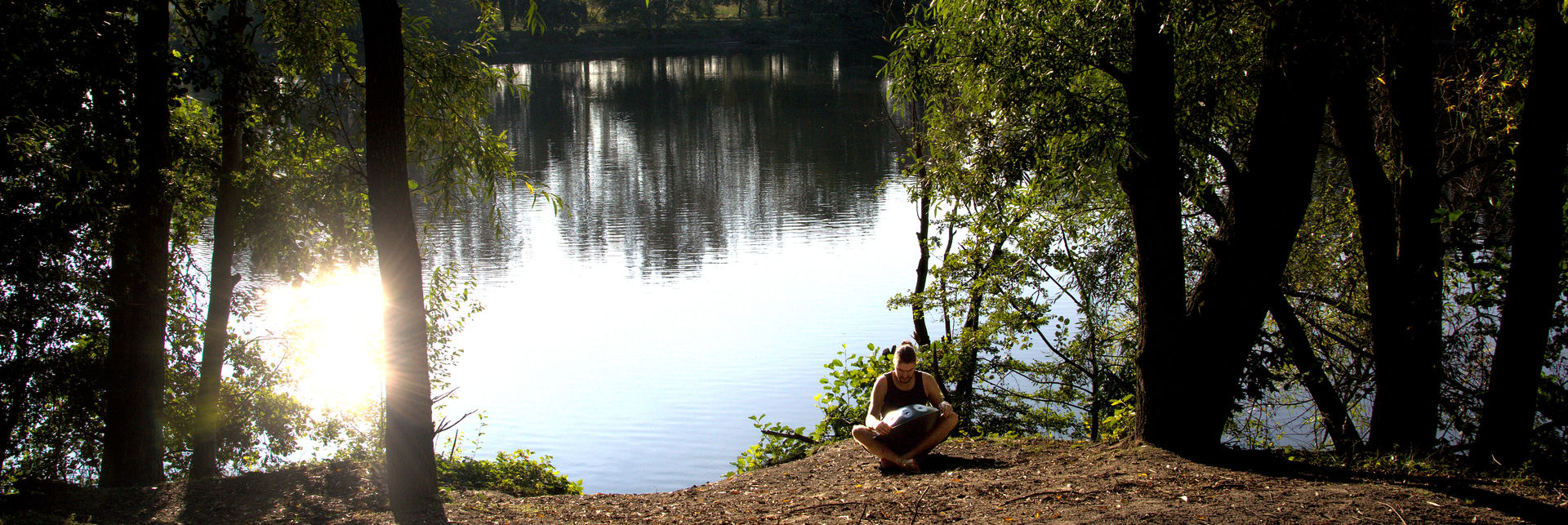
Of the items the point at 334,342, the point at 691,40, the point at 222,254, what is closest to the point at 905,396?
the point at 222,254

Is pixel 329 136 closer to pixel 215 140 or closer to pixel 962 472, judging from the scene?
pixel 215 140

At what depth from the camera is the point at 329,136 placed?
864 centimetres

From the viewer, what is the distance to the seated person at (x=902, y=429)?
6.41 m

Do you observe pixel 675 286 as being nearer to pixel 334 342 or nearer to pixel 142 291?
pixel 334 342

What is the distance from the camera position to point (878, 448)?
6.46 meters

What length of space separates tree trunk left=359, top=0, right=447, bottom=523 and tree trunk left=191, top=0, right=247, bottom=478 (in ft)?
12.9

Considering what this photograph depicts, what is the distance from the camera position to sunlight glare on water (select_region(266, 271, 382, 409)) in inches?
490

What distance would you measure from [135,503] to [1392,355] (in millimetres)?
8212

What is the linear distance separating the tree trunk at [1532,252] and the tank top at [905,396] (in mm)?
3168

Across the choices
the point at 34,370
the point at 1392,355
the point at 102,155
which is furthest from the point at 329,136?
the point at 1392,355

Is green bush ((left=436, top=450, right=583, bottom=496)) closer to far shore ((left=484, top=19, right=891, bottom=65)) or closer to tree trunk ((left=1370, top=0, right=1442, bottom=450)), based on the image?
tree trunk ((left=1370, top=0, right=1442, bottom=450))

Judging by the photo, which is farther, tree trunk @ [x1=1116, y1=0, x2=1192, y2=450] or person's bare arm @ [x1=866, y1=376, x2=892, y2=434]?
person's bare arm @ [x1=866, y1=376, x2=892, y2=434]

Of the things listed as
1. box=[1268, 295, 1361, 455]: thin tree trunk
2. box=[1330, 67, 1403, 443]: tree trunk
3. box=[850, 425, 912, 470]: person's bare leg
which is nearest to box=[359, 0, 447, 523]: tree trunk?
box=[850, 425, 912, 470]: person's bare leg

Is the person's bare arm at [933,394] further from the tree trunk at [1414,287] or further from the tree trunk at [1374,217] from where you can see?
the tree trunk at [1374,217]
